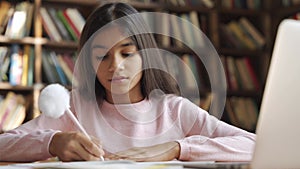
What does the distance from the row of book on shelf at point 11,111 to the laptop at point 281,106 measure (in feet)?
7.29

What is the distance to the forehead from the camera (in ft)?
4.68

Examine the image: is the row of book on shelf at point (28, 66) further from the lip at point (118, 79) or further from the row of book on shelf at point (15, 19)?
the lip at point (118, 79)

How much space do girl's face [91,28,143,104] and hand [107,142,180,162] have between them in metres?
0.35

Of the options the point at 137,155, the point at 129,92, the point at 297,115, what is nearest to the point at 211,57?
the point at 129,92

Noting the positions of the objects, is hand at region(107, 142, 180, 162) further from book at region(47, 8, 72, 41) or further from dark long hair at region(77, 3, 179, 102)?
book at region(47, 8, 72, 41)

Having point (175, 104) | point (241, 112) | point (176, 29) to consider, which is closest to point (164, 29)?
point (176, 29)

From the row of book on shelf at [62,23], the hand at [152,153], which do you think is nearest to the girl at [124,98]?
the hand at [152,153]

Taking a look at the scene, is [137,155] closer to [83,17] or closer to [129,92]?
[129,92]

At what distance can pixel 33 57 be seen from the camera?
2867mm

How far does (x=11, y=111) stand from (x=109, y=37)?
4.92 ft

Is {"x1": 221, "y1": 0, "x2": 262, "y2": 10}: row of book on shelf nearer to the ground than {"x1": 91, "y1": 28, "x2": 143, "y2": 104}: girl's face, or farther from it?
farther from it

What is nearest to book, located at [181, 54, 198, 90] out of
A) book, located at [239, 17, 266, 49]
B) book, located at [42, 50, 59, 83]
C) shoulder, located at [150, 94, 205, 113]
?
book, located at [239, 17, 266, 49]

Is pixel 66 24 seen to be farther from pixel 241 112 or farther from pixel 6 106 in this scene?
pixel 241 112

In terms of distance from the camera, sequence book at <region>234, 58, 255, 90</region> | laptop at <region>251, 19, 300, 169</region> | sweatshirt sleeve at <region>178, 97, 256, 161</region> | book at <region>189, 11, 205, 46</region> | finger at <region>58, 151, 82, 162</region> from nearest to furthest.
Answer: laptop at <region>251, 19, 300, 169</region> < finger at <region>58, 151, 82, 162</region> < sweatshirt sleeve at <region>178, 97, 256, 161</region> < book at <region>189, 11, 205, 46</region> < book at <region>234, 58, 255, 90</region>
